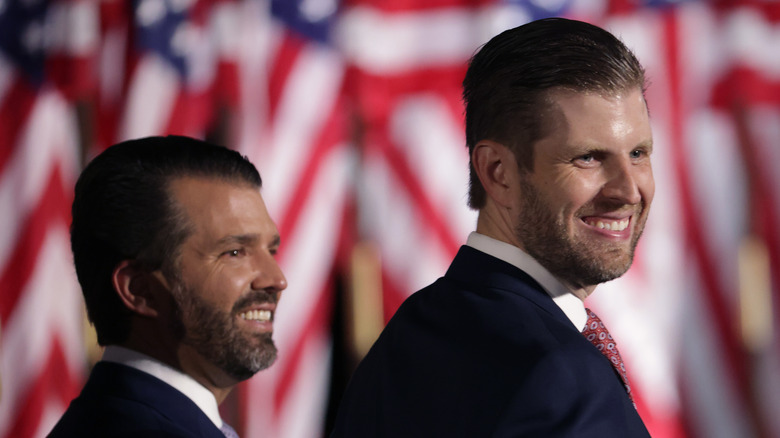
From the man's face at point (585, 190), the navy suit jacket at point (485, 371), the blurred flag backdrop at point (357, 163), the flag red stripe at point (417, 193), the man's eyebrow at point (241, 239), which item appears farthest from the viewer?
the flag red stripe at point (417, 193)

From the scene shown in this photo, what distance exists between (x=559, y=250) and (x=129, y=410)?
2.32ft

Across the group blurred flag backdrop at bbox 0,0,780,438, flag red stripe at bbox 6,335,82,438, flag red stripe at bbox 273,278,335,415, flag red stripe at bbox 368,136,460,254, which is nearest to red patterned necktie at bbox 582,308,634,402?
blurred flag backdrop at bbox 0,0,780,438

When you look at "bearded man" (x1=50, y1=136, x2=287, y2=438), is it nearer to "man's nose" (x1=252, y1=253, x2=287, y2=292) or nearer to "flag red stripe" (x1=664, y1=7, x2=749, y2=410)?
"man's nose" (x1=252, y1=253, x2=287, y2=292)

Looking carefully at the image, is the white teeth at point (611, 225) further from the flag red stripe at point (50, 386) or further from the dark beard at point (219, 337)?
the flag red stripe at point (50, 386)

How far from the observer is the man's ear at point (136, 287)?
1.55m

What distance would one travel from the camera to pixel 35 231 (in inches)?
143

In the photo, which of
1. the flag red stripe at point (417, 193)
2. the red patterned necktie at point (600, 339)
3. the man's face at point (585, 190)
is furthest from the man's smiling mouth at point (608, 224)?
the flag red stripe at point (417, 193)

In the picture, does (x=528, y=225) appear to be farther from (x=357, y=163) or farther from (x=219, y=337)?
(x=357, y=163)

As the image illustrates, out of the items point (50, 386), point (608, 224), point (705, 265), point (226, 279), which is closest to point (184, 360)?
point (226, 279)

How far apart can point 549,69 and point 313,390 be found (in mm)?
2208

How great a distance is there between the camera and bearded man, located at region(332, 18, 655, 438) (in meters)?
1.04

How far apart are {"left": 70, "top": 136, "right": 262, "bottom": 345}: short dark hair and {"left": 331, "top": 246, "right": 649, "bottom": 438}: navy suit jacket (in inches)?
20.2

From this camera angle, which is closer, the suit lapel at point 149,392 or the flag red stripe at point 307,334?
the suit lapel at point 149,392

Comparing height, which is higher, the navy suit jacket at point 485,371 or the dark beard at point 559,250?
the dark beard at point 559,250
